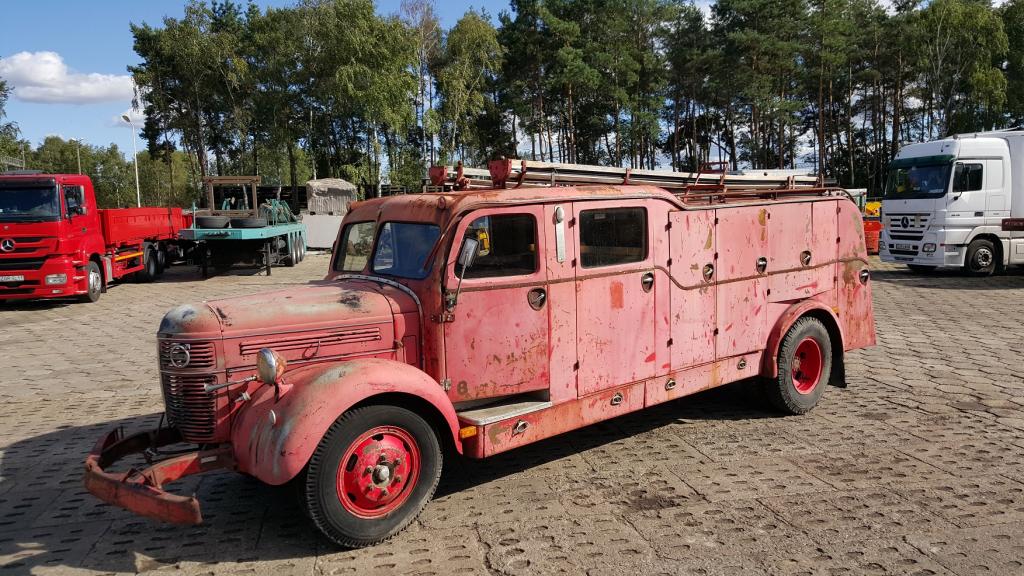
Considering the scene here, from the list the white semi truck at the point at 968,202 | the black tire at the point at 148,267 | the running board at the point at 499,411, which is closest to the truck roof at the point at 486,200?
the running board at the point at 499,411

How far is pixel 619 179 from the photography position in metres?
5.73

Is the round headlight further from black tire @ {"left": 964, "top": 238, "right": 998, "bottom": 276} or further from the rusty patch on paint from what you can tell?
black tire @ {"left": 964, "top": 238, "right": 998, "bottom": 276}

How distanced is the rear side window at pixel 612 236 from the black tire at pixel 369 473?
1.68m

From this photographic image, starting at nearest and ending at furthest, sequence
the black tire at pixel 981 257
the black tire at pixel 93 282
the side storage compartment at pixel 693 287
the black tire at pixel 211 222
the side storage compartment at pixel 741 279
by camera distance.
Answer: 1. the side storage compartment at pixel 693 287
2. the side storage compartment at pixel 741 279
3. the black tire at pixel 93 282
4. the black tire at pixel 981 257
5. the black tire at pixel 211 222

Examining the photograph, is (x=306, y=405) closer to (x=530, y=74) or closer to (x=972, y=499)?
(x=972, y=499)

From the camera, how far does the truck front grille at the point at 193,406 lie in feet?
13.5

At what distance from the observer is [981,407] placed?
6.54 meters

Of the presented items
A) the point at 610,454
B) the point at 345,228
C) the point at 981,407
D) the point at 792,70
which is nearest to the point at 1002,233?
the point at 981,407

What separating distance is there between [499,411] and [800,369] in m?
3.43

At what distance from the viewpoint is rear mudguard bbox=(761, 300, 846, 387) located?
6156 mm

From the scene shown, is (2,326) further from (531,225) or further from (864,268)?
(864,268)

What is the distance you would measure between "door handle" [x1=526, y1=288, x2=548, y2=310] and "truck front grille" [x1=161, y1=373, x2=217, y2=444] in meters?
2.00

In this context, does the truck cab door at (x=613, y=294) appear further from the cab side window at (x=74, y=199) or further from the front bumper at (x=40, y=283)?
the cab side window at (x=74, y=199)

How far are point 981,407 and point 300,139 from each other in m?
40.6
